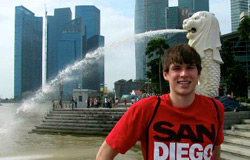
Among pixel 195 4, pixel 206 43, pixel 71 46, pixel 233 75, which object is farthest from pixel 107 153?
pixel 195 4

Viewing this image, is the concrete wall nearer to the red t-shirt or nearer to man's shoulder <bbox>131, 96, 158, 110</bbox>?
the red t-shirt

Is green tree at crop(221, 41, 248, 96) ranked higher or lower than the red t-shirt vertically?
higher

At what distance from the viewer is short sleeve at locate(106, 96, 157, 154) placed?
1.38 metres

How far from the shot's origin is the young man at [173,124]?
4.57 feet

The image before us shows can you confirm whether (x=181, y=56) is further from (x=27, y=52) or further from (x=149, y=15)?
(x=149, y=15)

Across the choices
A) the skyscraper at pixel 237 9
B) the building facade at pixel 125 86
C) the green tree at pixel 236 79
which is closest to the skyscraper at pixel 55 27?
the building facade at pixel 125 86

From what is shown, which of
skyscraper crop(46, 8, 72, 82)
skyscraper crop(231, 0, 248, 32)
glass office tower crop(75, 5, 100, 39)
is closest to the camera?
skyscraper crop(46, 8, 72, 82)

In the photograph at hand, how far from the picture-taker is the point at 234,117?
26.4 feet

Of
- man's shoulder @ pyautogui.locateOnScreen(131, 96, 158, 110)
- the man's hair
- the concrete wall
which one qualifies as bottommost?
the concrete wall

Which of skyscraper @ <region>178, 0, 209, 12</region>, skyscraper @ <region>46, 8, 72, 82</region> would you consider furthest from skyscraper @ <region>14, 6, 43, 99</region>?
skyscraper @ <region>178, 0, 209, 12</region>

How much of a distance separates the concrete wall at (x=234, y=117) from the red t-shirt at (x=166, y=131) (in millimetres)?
6967

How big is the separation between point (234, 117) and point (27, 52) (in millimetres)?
115735

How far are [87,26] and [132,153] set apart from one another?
12755 cm

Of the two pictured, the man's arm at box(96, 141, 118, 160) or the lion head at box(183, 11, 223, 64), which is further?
the lion head at box(183, 11, 223, 64)
